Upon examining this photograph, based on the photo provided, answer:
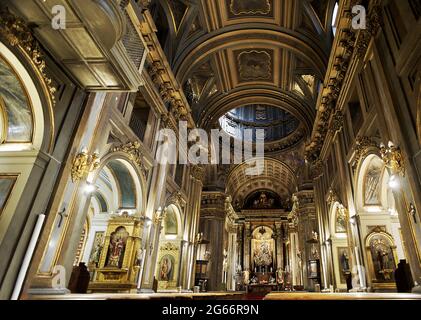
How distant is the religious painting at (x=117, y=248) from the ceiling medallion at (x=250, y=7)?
11510 millimetres

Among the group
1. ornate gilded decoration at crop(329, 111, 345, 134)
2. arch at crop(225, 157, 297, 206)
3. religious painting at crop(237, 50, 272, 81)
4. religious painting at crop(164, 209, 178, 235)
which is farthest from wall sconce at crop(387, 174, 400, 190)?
arch at crop(225, 157, 297, 206)

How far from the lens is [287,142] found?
25.7 m

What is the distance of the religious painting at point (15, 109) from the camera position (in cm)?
539

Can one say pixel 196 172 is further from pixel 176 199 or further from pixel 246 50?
pixel 246 50

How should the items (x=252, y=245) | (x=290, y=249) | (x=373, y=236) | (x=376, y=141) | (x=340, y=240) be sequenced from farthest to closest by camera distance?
1. (x=252, y=245)
2. (x=290, y=249)
3. (x=340, y=240)
4. (x=373, y=236)
5. (x=376, y=141)

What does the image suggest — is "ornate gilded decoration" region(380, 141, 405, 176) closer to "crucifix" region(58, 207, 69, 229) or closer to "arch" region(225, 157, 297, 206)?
"crucifix" region(58, 207, 69, 229)

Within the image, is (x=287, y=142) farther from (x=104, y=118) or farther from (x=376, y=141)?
(x=104, y=118)

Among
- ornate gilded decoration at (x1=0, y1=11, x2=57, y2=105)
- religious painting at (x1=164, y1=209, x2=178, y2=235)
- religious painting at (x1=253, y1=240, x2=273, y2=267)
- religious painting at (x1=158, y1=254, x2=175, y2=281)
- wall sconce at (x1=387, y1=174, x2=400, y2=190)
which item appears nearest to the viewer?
ornate gilded decoration at (x1=0, y1=11, x2=57, y2=105)

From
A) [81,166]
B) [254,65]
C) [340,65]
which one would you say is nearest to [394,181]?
[340,65]

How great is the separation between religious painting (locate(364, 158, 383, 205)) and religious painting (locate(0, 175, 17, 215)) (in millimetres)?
9285

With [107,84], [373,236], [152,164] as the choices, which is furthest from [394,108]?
[152,164]

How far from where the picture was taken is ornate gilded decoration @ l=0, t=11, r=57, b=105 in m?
4.75

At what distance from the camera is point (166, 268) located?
1360 centimetres

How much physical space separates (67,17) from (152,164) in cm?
653
